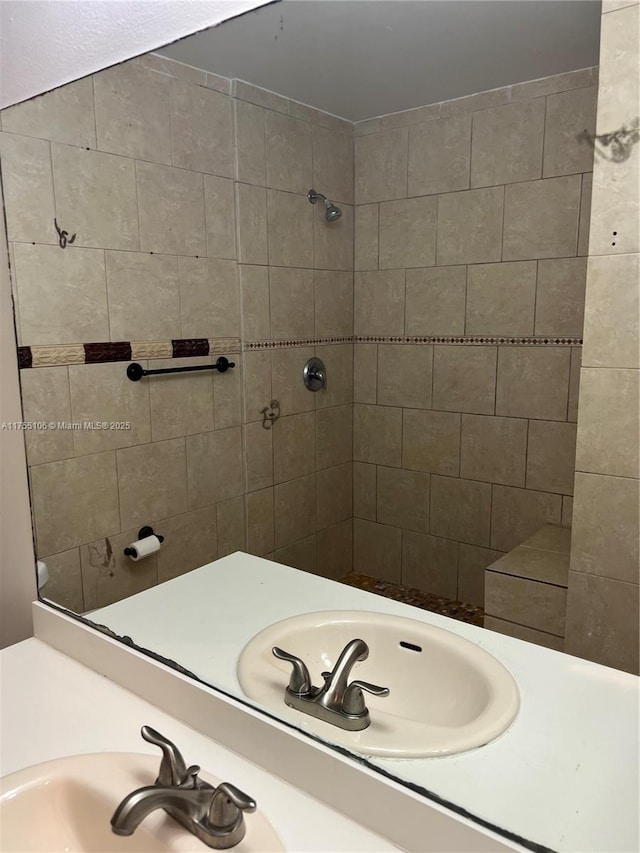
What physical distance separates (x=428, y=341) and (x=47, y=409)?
78 centimetres

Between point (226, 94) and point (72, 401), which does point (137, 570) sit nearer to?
point (72, 401)

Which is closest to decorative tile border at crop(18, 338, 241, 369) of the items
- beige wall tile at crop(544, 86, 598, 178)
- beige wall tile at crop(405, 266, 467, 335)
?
beige wall tile at crop(405, 266, 467, 335)

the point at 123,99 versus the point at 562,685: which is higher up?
the point at 123,99

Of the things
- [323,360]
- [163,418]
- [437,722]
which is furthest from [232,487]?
[437,722]

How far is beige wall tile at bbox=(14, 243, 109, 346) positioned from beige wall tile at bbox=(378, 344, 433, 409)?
556 millimetres

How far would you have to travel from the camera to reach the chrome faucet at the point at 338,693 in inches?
33.4

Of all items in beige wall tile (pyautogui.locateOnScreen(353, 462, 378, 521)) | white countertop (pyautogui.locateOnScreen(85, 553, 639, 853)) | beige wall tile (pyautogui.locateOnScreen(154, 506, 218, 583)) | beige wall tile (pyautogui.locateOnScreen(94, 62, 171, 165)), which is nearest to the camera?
white countertop (pyautogui.locateOnScreen(85, 553, 639, 853))

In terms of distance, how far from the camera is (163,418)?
119 centimetres

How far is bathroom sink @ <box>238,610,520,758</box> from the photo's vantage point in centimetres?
79

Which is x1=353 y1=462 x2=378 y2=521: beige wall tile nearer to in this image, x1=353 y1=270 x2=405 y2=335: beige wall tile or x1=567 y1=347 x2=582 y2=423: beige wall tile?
x1=353 y1=270 x2=405 y2=335: beige wall tile

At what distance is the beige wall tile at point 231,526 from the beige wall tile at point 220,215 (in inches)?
17.8

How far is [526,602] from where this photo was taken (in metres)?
0.79

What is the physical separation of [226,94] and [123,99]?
215 mm

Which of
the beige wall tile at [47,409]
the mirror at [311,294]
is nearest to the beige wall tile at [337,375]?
the mirror at [311,294]
